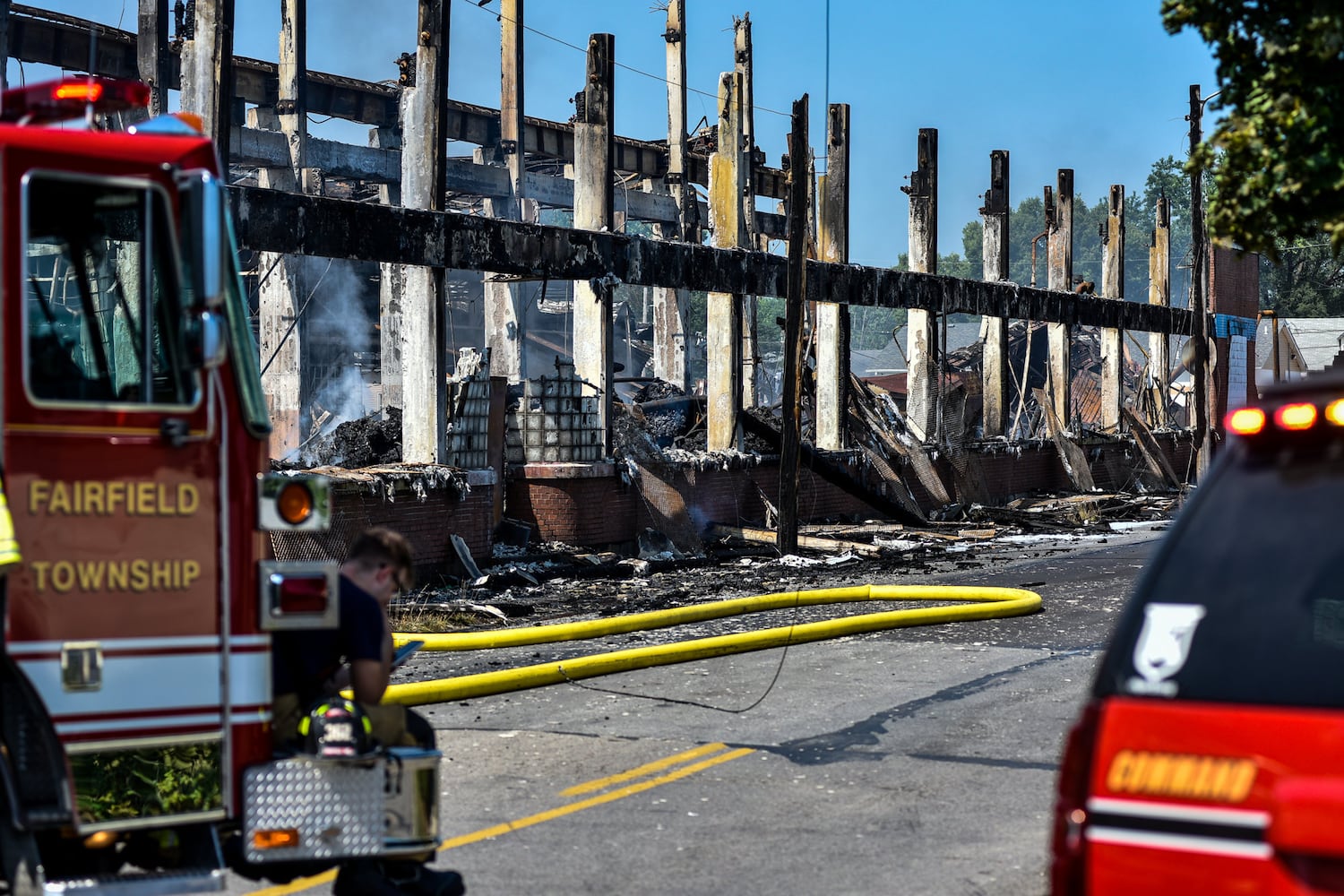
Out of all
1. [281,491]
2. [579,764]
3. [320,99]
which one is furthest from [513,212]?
[281,491]

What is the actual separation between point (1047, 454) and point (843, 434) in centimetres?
776

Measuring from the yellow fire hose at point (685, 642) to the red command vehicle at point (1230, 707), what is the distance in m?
6.85

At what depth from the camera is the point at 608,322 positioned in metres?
20.7

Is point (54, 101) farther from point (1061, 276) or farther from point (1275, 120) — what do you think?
point (1061, 276)

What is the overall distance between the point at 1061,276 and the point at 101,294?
3238 centimetres

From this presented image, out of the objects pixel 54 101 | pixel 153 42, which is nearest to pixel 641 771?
pixel 54 101

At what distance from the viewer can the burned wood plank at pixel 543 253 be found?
15.8 metres

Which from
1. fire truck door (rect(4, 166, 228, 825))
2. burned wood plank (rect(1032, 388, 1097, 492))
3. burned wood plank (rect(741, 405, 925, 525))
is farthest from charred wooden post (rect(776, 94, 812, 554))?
fire truck door (rect(4, 166, 228, 825))

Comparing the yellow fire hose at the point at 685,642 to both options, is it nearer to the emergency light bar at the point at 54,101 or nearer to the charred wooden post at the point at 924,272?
the emergency light bar at the point at 54,101

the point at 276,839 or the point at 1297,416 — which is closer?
the point at 1297,416

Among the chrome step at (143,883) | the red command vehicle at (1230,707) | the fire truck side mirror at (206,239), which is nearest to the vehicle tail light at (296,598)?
the chrome step at (143,883)

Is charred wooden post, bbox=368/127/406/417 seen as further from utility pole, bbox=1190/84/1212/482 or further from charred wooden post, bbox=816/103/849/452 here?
utility pole, bbox=1190/84/1212/482

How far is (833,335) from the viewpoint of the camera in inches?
1025

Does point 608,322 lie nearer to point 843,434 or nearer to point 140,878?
point 843,434
